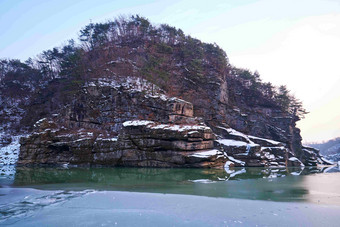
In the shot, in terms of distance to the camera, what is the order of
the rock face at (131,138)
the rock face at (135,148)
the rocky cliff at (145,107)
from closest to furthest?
the rock face at (135,148)
the rock face at (131,138)
the rocky cliff at (145,107)

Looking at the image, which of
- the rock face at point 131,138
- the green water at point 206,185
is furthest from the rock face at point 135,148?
the green water at point 206,185

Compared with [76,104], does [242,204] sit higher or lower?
lower

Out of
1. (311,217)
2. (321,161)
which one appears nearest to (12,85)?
(311,217)

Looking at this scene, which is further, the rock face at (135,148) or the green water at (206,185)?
the rock face at (135,148)

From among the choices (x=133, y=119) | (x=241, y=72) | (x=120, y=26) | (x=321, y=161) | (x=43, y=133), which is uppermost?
(x=120, y=26)

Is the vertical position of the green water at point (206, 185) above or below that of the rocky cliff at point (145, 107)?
below

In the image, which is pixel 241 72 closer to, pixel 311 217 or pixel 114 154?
pixel 114 154

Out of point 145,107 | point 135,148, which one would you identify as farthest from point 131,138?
point 145,107

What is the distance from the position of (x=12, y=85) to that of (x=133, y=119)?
116 feet

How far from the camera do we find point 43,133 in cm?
3062

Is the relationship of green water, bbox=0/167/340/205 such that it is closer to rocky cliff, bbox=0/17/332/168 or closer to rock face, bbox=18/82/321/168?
rock face, bbox=18/82/321/168

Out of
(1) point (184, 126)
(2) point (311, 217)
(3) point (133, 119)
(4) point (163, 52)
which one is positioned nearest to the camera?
(2) point (311, 217)

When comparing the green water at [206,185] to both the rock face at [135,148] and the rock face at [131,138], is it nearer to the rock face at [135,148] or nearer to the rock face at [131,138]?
the rock face at [135,148]

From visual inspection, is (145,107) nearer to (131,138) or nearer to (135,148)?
(131,138)
